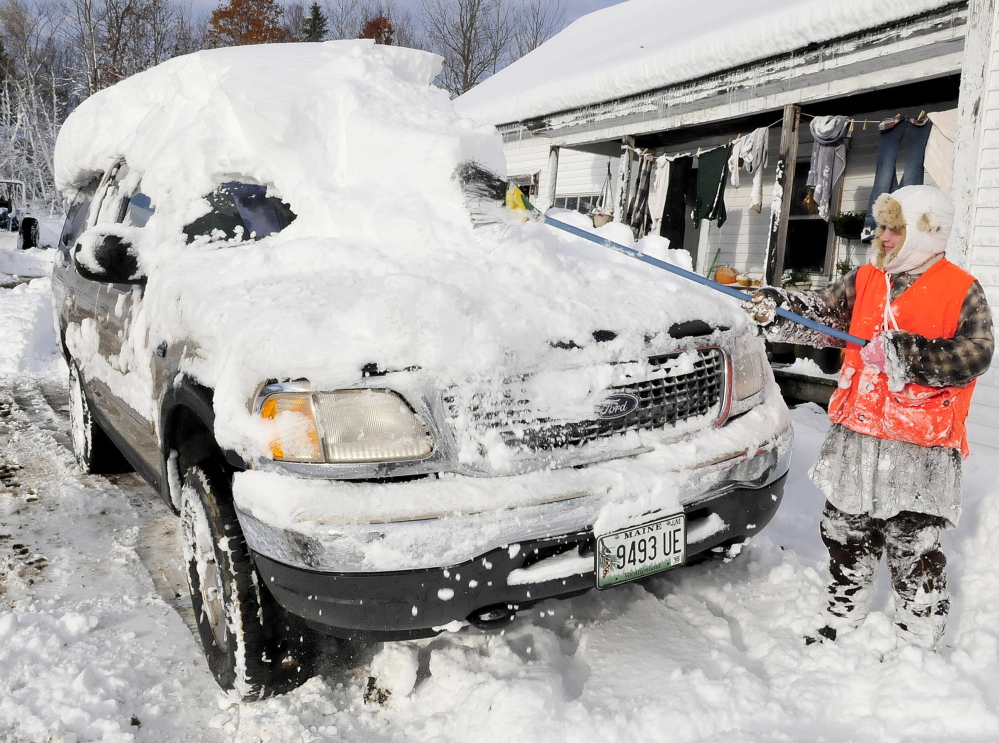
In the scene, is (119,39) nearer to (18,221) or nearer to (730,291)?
(18,221)

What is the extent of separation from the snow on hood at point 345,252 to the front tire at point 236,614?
0.35 m

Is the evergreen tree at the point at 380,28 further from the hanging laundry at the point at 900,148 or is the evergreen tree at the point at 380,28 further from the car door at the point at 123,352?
the car door at the point at 123,352

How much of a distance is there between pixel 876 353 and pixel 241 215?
2290 millimetres

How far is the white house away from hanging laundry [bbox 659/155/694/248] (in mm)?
112

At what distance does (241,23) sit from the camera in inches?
1527

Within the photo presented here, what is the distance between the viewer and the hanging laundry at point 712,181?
8836mm

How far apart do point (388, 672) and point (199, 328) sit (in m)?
1.25

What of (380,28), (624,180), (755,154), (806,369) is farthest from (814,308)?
(380,28)

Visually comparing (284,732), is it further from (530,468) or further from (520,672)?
(530,468)

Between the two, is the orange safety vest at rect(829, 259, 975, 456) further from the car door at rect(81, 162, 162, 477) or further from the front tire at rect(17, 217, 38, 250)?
the front tire at rect(17, 217, 38, 250)

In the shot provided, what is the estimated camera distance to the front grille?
194 cm

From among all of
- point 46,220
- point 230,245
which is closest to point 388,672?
point 230,245

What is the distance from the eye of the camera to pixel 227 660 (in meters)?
2.16

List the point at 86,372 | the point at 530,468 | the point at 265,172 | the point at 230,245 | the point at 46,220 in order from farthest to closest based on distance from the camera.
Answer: the point at 46,220 → the point at 86,372 → the point at 265,172 → the point at 230,245 → the point at 530,468
